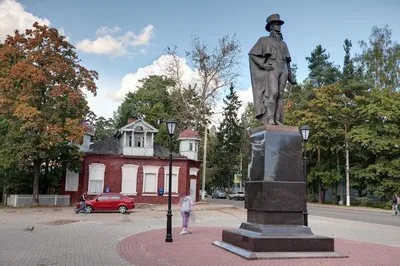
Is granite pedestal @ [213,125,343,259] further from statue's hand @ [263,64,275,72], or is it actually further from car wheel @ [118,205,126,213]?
car wheel @ [118,205,126,213]

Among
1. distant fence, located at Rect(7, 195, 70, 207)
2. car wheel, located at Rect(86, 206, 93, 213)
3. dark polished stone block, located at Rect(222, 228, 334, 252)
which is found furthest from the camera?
distant fence, located at Rect(7, 195, 70, 207)

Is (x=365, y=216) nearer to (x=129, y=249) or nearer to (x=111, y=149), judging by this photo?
(x=129, y=249)

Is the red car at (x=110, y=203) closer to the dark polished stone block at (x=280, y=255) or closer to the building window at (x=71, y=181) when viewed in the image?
the building window at (x=71, y=181)

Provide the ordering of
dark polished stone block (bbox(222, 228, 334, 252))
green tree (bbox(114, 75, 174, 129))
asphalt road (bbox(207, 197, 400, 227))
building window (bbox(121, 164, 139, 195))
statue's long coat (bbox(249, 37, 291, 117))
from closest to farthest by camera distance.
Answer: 1. dark polished stone block (bbox(222, 228, 334, 252))
2. statue's long coat (bbox(249, 37, 291, 117))
3. asphalt road (bbox(207, 197, 400, 227))
4. building window (bbox(121, 164, 139, 195))
5. green tree (bbox(114, 75, 174, 129))

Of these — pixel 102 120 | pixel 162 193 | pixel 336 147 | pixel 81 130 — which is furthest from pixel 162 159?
pixel 102 120

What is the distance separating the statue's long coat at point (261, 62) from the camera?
36.4ft

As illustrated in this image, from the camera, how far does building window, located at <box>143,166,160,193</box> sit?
111 ft

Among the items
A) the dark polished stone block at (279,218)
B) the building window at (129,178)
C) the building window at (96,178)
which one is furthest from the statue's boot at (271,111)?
the building window at (96,178)

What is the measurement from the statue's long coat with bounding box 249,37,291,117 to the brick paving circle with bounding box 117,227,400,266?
426 cm

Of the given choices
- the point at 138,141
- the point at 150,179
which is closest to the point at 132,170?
the point at 150,179

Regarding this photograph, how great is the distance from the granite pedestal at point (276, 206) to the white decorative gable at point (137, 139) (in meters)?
24.0

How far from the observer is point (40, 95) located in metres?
29.0

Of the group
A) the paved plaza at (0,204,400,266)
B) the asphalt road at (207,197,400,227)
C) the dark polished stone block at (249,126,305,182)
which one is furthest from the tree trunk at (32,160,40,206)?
the dark polished stone block at (249,126,305,182)

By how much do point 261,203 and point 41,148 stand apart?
21884 millimetres
